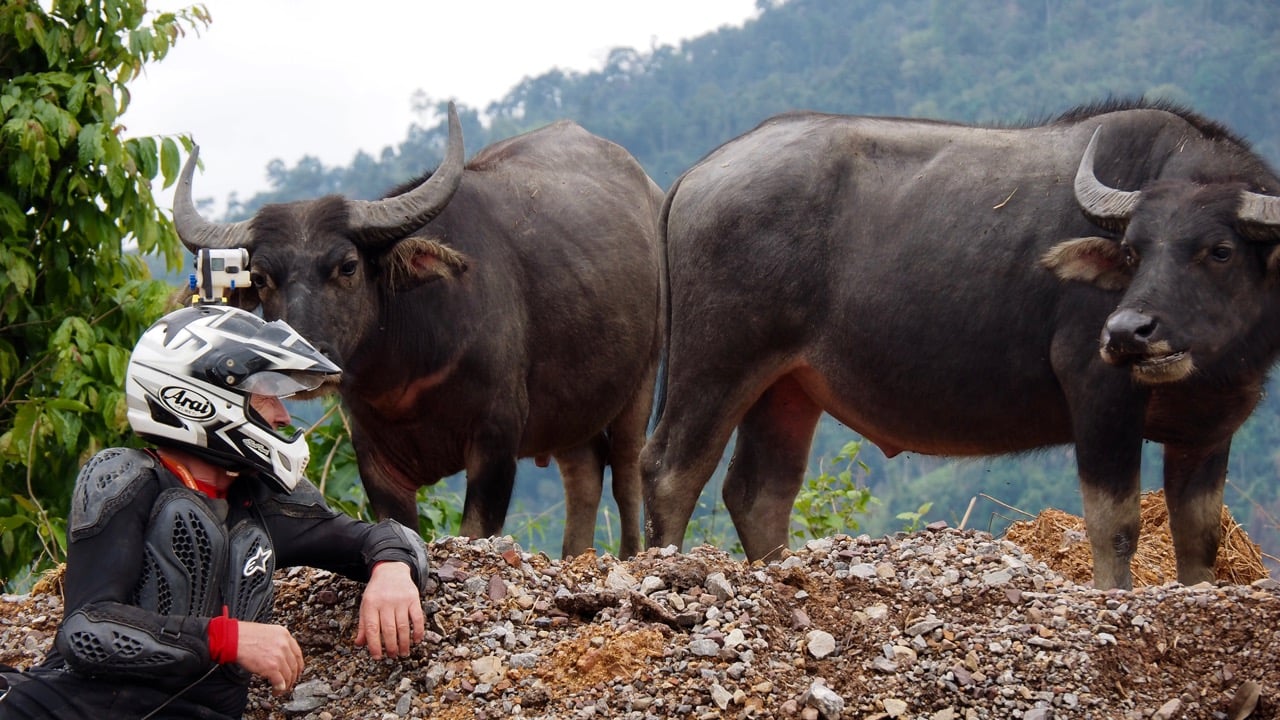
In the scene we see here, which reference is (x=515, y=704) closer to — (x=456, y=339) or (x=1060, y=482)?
(x=456, y=339)

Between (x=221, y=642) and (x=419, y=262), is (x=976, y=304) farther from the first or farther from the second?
(x=221, y=642)

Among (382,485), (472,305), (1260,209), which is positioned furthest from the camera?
(382,485)

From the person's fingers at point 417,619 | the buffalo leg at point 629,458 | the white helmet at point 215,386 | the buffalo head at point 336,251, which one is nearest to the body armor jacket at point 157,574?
the white helmet at point 215,386

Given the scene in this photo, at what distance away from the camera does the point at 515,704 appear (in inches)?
166

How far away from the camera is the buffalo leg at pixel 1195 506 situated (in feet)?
20.5

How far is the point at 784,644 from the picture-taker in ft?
14.5

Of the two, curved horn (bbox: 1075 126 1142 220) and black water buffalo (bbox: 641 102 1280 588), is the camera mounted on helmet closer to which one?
black water buffalo (bbox: 641 102 1280 588)

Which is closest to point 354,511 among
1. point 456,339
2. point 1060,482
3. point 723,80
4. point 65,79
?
point 456,339

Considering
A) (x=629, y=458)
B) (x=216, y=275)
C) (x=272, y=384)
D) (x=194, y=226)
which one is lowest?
(x=629, y=458)

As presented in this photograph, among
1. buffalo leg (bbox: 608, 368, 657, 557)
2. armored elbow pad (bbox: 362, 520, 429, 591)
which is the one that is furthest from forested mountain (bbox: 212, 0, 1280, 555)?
armored elbow pad (bbox: 362, 520, 429, 591)

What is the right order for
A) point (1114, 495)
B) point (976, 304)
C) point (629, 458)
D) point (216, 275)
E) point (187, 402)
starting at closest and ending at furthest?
point (187, 402) < point (216, 275) < point (1114, 495) < point (976, 304) < point (629, 458)

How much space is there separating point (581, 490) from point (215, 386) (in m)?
5.16

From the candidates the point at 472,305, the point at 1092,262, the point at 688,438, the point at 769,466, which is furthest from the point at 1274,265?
the point at 472,305

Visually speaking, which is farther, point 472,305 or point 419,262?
point 472,305
